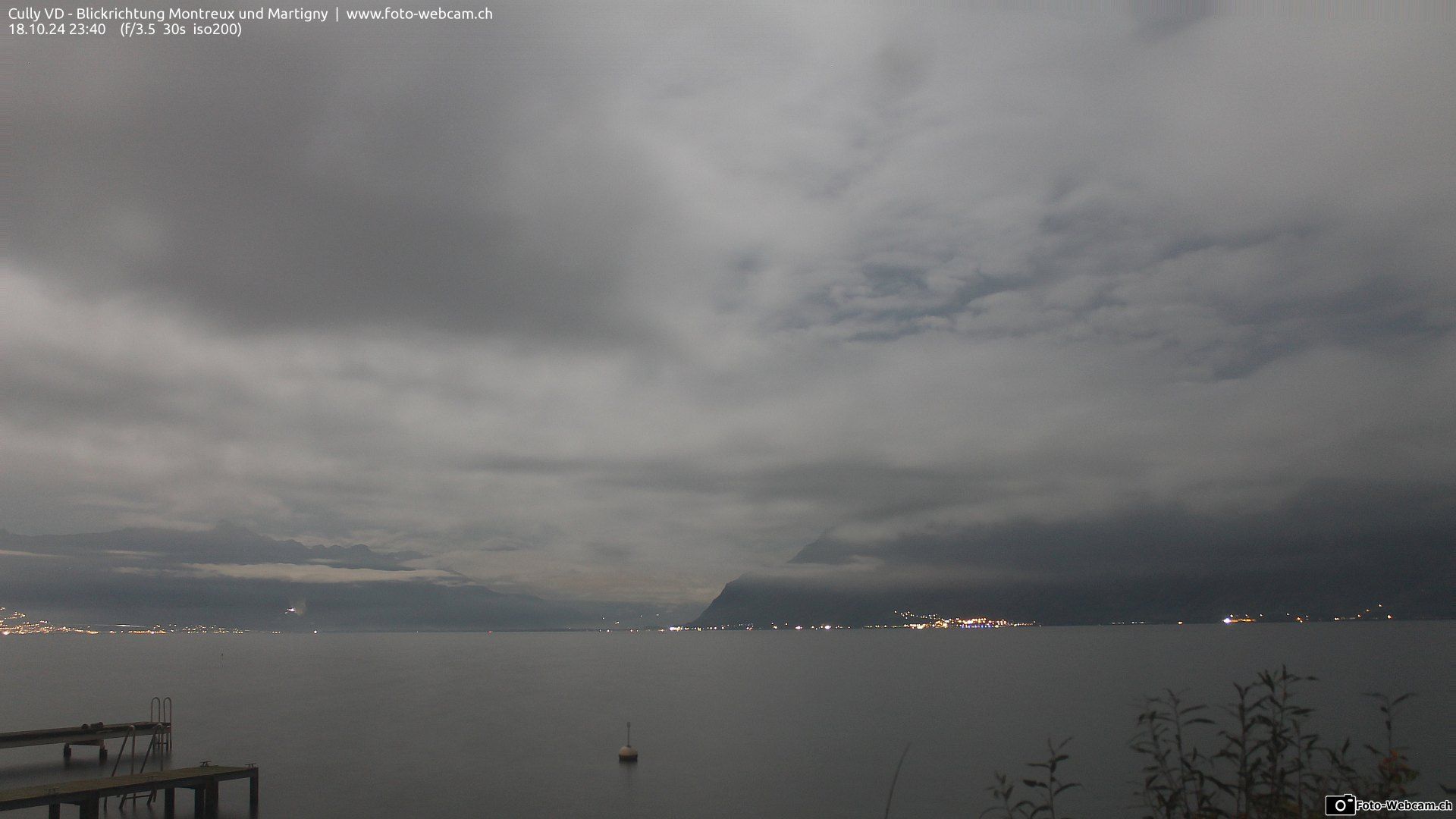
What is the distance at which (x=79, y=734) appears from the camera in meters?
59.4

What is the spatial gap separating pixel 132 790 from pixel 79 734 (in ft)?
77.9

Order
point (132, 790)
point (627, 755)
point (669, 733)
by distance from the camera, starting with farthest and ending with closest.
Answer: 1. point (669, 733)
2. point (627, 755)
3. point (132, 790)

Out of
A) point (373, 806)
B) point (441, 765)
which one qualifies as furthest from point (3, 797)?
point (441, 765)

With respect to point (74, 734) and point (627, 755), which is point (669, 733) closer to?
point (627, 755)

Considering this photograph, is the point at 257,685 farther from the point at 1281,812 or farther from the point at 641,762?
the point at 1281,812

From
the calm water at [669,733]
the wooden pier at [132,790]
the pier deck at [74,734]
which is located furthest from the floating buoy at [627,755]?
the pier deck at [74,734]

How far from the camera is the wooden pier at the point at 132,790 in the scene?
37531 millimetres

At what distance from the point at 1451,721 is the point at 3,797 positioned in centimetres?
10942

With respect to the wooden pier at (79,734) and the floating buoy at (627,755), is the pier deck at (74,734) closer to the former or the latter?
the wooden pier at (79,734)

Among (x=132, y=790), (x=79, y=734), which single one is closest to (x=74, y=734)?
(x=79, y=734)

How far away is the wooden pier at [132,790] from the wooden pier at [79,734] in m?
10.7

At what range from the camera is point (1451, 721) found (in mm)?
82812

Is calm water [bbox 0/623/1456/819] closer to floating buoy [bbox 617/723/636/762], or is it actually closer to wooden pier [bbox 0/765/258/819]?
floating buoy [bbox 617/723/636/762]

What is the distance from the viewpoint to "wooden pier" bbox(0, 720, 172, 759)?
55406 millimetres
